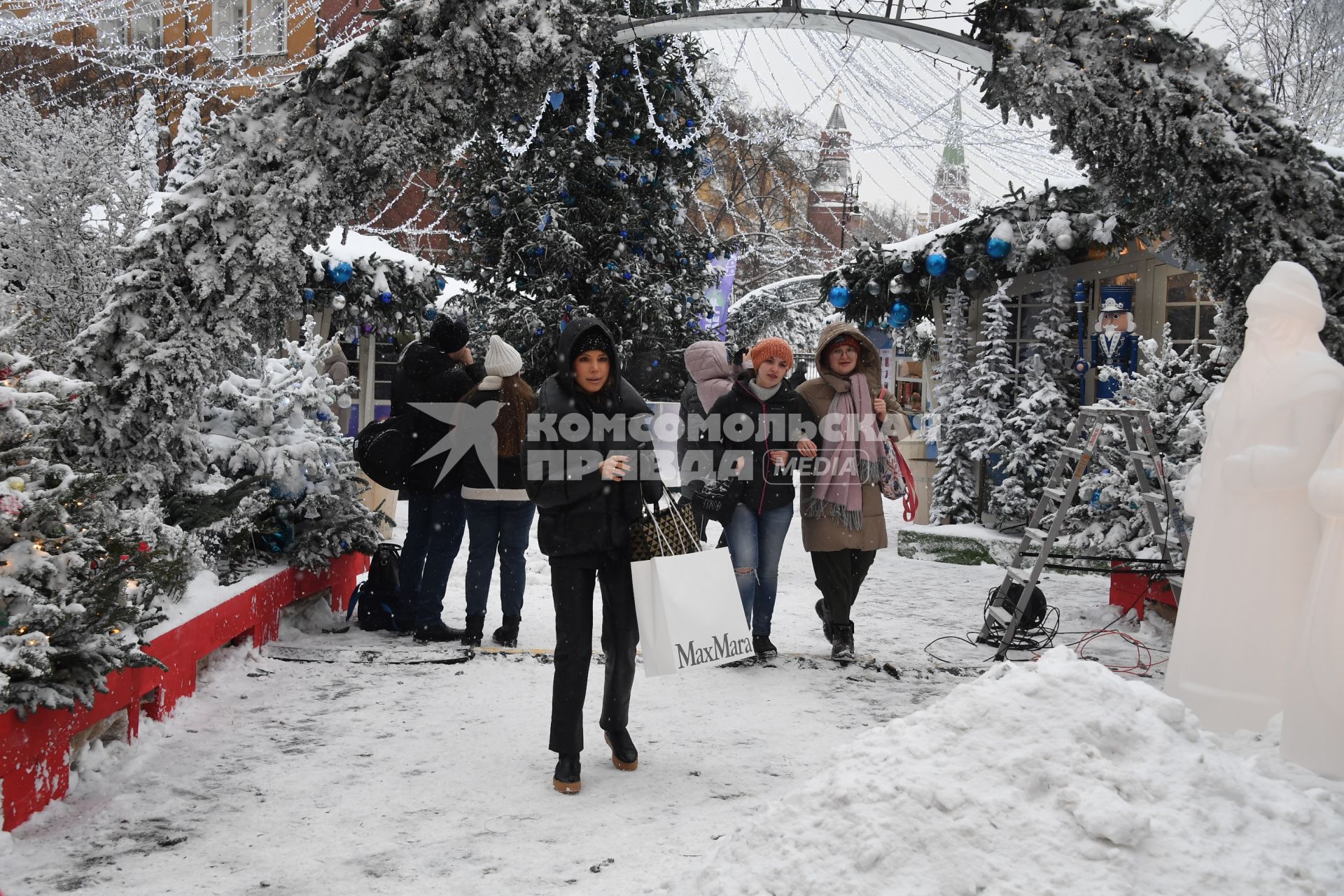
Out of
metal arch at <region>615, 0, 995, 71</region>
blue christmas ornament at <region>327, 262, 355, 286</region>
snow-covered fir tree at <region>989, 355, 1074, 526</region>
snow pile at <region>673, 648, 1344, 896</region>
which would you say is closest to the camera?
snow pile at <region>673, 648, 1344, 896</region>

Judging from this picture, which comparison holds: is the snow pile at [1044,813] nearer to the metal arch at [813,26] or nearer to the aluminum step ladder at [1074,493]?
the aluminum step ladder at [1074,493]

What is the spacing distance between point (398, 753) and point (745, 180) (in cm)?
2452

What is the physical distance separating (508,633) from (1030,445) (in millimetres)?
6902

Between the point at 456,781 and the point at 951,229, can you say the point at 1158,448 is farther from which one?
the point at 456,781

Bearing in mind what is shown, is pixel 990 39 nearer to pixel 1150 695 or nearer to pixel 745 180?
pixel 1150 695

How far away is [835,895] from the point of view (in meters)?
2.60

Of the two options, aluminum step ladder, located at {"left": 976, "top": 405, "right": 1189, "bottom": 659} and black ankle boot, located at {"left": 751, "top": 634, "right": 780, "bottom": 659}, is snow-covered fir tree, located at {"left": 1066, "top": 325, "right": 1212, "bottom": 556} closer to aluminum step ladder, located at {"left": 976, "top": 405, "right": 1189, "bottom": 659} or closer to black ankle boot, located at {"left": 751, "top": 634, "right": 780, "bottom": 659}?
aluminum step ladder, located at {"left": 976, "top": 405, "right": 1189, "bottom": 659}

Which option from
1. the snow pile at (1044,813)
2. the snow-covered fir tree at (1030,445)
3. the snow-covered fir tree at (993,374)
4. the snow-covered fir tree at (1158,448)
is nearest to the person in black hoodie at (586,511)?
the snow pile at (1044,813)

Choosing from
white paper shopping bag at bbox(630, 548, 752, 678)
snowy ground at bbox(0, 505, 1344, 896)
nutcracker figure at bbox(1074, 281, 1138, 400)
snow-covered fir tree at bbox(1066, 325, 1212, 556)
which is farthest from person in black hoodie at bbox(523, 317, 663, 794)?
nutcracker figure at bbox(1074, 281, 1138, 400)

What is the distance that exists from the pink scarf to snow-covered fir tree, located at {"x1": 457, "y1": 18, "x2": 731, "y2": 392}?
6.74 meters

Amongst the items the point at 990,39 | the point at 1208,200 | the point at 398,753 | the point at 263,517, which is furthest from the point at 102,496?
the point at 1208,200

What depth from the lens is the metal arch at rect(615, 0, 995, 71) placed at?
5438 millimetres

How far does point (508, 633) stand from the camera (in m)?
6.32

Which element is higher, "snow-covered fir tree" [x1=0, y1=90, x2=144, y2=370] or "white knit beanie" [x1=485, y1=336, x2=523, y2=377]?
"snow-covered fir tree" [x1=0, y1=90, x2=144, y2=370]
